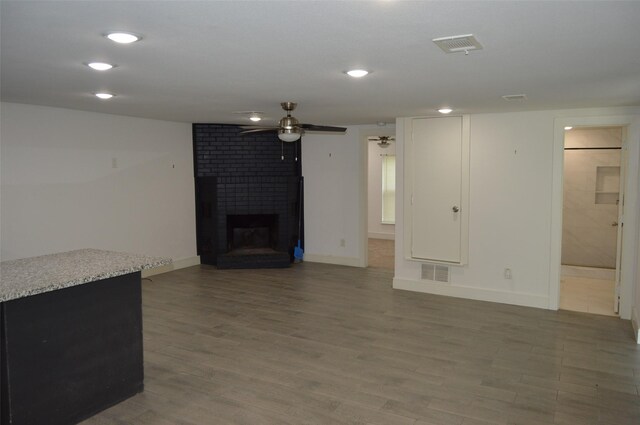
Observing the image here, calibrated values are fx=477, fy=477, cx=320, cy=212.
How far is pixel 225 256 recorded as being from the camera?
7.26m

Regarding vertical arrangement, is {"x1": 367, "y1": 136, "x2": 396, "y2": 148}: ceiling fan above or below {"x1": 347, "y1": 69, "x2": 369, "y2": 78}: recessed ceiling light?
above

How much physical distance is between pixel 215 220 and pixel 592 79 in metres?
5.37

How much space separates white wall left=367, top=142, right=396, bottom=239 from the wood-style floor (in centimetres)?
462

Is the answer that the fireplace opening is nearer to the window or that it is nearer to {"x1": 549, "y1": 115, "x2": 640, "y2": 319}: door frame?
the window

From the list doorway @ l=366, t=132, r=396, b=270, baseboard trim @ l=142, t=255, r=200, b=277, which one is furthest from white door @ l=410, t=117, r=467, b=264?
doorway @ l=366, t=132, r=396, b=270

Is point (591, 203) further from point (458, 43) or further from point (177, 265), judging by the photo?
point (177, 265)

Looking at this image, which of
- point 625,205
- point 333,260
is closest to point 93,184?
point 333,260

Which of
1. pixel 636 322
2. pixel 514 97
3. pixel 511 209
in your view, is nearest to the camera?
pixel 514 97

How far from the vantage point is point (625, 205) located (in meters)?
4.94

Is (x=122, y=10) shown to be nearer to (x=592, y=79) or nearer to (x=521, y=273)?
(x=592, y=79)

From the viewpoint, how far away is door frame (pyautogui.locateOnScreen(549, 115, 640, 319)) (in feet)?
15.8

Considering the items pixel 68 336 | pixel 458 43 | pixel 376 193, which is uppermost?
pixel 458 43

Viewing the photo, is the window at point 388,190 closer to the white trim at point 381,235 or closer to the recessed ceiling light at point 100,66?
the white trim at point 381,235

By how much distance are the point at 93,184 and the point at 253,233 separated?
2.63 meters
